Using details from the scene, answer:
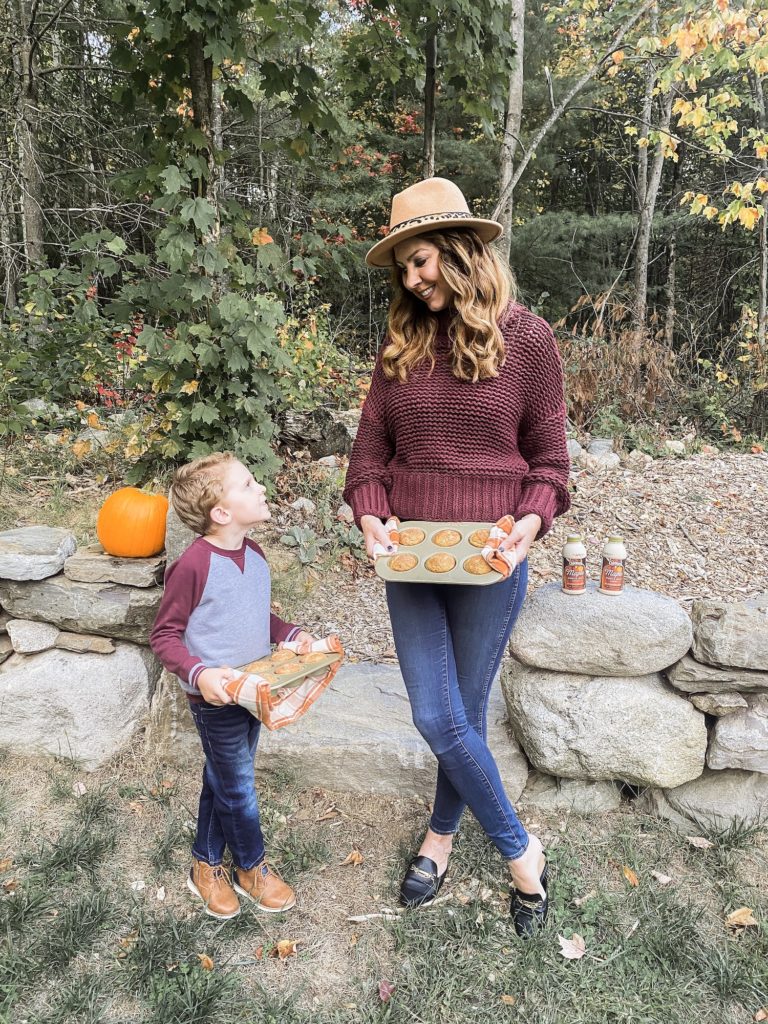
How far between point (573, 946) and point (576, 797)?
0.62 m

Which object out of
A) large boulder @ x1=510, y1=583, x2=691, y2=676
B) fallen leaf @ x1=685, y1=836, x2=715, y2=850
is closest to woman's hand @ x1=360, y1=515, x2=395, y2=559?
large boulder @ x1=510, y1=583, x2=691, y2=676

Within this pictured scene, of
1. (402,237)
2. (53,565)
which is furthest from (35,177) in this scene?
(402,237)

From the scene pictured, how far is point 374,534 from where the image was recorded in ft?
6.23

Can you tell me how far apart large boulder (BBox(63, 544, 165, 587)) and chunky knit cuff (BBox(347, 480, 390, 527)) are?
125 cm

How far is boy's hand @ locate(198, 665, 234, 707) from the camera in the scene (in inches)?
67.2

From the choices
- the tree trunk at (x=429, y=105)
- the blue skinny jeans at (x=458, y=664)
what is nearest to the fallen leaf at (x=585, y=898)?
the blue skinny jeans at (x=458, y=664)

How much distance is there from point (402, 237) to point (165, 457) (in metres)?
2.17

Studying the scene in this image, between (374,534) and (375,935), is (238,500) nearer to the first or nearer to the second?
(374,534)

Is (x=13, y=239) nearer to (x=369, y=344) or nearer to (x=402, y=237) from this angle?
(x=369, y=344)

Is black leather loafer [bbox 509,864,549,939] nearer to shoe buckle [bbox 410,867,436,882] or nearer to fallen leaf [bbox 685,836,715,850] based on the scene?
shoe buckle [bbox 410,867,436,882]

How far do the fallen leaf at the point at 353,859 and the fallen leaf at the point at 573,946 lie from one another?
68 centimetres

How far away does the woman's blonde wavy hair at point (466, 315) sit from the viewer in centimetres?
179

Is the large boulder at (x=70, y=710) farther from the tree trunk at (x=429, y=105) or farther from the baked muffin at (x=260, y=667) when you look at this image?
the tree trunk at (x=429, y=105)

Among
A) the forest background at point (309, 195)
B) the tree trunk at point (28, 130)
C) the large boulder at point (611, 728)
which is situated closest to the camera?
the large boulder at point (611, 728)
